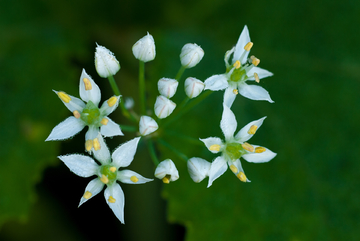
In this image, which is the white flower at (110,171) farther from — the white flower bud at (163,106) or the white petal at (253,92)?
the white petal at (253,92)

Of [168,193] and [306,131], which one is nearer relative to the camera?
[168,193]

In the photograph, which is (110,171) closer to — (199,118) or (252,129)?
(252,129)

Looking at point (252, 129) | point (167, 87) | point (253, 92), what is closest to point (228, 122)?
point (252, 129)

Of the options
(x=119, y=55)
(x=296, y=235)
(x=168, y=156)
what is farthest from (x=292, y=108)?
(x=119, y=55)

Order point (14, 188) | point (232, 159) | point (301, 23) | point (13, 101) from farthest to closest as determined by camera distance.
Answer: point (301, 23)
point (13, 101)
point (14, 188)
point (232, 159)

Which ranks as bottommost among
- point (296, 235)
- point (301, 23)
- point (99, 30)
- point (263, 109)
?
point (296, 235)

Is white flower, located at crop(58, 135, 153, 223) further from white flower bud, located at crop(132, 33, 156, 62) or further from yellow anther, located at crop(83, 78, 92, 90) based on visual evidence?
white flower bud, located at crop(132, 33, 156, 62)

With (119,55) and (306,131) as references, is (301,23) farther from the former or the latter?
(119,55)
